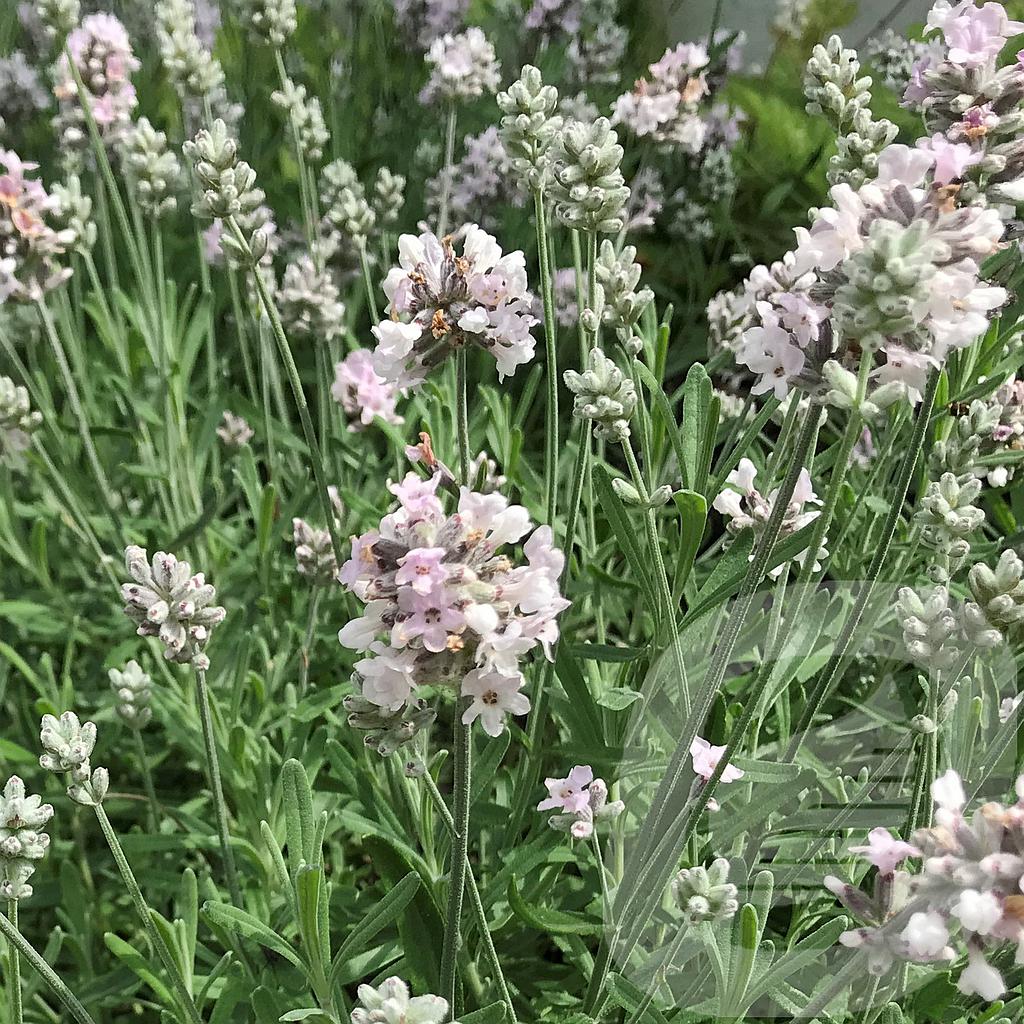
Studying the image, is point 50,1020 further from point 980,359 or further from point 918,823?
point 980,359

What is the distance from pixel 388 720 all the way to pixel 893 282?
561mm

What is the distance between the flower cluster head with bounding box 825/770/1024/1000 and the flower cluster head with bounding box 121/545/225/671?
748 mm

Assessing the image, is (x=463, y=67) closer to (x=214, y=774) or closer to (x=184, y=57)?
(x=184, y=57)

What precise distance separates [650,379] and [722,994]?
0.76 metres

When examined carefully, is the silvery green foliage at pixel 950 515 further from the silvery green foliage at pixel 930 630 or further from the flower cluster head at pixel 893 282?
the flower cluster head at pixel 893 282

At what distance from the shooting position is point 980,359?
5.16 feet

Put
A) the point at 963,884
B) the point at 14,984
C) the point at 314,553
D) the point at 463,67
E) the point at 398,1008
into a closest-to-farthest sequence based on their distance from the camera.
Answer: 1. the point at 963,884
2. the point at 398,1008
3. the point at 14,984
4. the point at 314,553
5. the point at 463,67

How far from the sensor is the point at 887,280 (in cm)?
73

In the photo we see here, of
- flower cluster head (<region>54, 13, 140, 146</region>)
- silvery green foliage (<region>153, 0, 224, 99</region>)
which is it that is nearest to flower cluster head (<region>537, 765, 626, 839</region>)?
silvery green foliage (<region>153, 0, 224, 99</region>)

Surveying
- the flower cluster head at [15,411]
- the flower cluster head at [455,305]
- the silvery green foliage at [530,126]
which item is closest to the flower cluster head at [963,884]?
the flower cluster head at [455,305]

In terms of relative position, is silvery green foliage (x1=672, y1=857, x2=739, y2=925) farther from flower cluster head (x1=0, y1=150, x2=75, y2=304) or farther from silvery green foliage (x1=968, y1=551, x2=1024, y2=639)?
flower cluster head (x1=0, y1=150, x2=75, y2=304)

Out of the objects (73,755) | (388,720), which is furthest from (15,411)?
(388,720)

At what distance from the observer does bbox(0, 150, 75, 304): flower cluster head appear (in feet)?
5.83

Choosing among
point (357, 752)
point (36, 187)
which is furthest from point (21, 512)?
point (357, 752)
